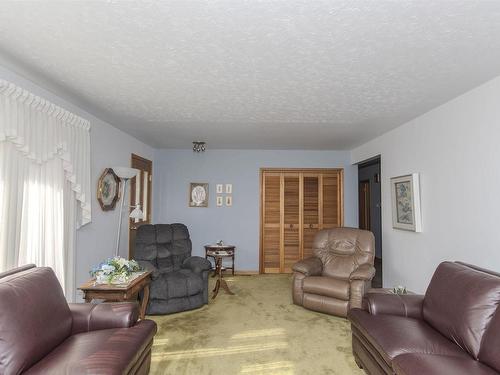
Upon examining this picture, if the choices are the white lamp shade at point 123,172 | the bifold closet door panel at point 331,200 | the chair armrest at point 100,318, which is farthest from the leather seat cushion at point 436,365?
the bifold closet door panel at point 331,200

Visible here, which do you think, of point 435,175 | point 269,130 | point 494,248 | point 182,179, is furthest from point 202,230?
point 494,248

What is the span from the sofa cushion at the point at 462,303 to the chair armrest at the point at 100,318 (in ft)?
7.55

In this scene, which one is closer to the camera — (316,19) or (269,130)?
(316,19)

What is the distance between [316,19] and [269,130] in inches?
98.6

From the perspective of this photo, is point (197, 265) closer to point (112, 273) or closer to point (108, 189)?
point (112, 273)

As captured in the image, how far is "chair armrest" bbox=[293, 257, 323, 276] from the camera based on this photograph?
381 cm

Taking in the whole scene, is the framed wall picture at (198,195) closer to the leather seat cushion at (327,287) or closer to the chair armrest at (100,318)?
the leather seat cushion at (327,287)

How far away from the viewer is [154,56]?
2.01 meters

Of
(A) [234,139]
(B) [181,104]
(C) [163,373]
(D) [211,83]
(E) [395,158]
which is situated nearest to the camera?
(C) [163,373]

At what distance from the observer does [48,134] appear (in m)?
2.54

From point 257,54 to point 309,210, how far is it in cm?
409

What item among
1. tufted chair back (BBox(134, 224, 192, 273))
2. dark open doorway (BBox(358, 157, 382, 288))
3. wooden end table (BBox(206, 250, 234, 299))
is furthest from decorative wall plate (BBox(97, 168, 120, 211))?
dark open doorway (BBox(358, 157, 382, 288))

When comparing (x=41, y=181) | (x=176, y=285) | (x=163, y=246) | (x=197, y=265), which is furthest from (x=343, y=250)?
(x=41, y=181)

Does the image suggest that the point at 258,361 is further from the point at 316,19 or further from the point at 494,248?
the point at 316,19
